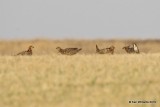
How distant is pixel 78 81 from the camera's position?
13.8 m

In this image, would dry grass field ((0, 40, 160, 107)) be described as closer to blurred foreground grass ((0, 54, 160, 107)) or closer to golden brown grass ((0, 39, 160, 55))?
blurred foreground grass ((0, 54, 160, 107))

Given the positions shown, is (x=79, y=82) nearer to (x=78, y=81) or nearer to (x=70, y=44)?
(x=78, y=81)

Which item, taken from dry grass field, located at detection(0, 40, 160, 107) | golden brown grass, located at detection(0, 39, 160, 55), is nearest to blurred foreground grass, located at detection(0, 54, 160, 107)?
dry grass field, located at detection(0, 40, 160, 107)

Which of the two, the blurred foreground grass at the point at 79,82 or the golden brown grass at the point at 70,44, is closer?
the blurred foreground grass at the point at 79,82

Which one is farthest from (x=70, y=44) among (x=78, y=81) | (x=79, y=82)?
(x=79, y=82)

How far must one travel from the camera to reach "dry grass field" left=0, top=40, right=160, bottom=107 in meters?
11.6

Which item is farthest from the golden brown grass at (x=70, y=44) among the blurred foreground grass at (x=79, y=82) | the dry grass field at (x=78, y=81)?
the blurred foreground grass at (x=79, y=82)

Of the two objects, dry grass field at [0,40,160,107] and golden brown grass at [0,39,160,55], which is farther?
golden brown grass at [0,39,160,55]

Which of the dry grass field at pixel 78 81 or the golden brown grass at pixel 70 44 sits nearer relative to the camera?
the dry grass field at pixel 78 81

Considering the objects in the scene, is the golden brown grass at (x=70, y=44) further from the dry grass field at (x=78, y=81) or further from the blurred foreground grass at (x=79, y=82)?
the blurred foreground grass at (x=79, y=82)

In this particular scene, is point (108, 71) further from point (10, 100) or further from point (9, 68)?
point (10, 100)

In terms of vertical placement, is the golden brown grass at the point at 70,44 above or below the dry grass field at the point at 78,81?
below

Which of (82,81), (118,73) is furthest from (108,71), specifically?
(82,81)

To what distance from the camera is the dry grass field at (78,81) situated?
11625 mm
